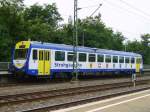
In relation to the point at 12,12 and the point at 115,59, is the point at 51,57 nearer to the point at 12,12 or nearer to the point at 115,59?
the point at 115,59

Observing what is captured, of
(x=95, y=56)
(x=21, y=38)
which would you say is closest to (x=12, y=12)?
(x=21, y=38)

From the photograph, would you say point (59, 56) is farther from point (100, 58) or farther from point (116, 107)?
point (116, 107)

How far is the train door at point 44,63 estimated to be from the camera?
1190 inches

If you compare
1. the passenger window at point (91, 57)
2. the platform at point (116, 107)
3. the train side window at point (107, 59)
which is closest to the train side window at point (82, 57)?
the passenger window at point (91, 57)

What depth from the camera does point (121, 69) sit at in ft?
144

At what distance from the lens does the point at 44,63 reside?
101 ft

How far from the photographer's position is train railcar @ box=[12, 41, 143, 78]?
29688mm

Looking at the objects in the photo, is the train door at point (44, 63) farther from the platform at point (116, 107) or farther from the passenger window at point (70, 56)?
the platform at point (116, 107)

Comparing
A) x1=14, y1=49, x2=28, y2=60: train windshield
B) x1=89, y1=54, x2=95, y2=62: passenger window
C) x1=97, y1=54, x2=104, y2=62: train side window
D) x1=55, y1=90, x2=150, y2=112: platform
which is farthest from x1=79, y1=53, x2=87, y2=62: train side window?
x1=55, y1=90, x2=150, y2=112: platform

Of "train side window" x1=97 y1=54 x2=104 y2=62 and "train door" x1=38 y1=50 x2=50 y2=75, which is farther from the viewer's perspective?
"train side window" x1=97 y1=54 x2=104 y2=62

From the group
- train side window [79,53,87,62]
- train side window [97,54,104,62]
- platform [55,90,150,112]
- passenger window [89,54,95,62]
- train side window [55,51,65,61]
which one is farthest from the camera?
train side window [97,54,104,62]

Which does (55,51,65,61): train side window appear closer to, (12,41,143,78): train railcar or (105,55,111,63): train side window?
(12,41,143,78): train railcar

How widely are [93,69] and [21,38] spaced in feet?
40.1

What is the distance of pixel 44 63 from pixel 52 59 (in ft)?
3.19
